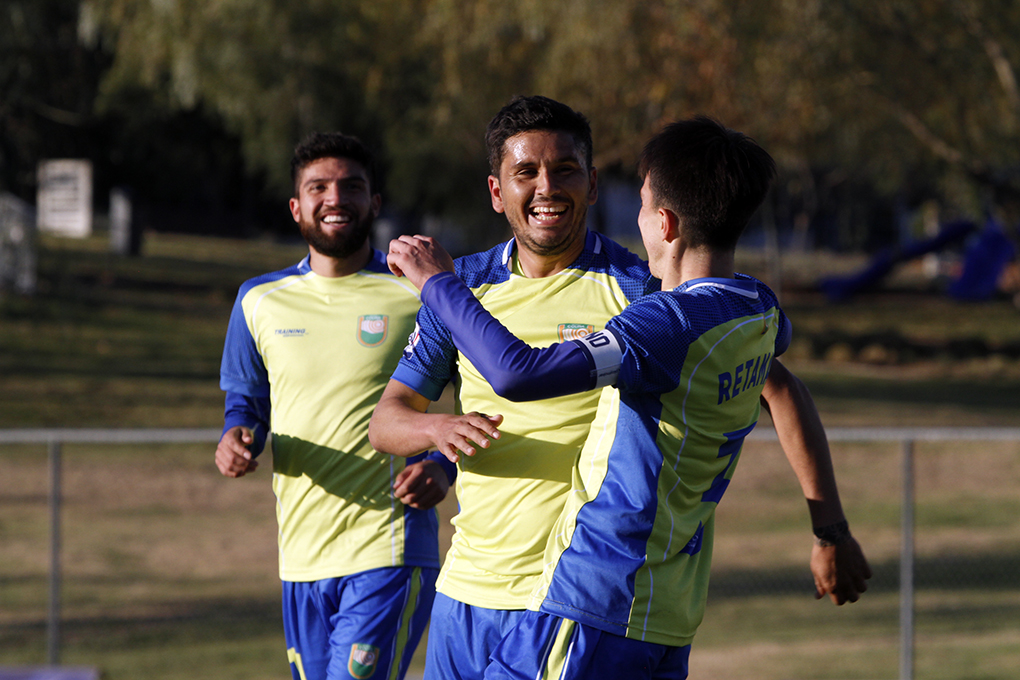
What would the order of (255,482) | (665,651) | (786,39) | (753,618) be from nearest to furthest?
1. (665,651)
2. (753,618)
3. (255,482)
4. (786,39)

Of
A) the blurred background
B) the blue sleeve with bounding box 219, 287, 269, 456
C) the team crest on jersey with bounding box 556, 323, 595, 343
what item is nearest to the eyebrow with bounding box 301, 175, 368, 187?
the blue sleeve with bounding box 219, 287, 269, 456

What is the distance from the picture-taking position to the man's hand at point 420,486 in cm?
340

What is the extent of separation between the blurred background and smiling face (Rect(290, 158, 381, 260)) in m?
3.71

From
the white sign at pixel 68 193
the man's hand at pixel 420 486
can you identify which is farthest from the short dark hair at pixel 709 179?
the white sign at pixel 68 193

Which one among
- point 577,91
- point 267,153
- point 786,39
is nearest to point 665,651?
point 786,39

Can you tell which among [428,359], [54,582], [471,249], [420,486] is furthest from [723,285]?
[471,249]

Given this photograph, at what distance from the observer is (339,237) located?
412 cm

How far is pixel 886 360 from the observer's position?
68.9 feet

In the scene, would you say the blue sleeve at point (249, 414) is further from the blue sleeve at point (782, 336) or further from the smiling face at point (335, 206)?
the blue sleeve at point (782, 336)

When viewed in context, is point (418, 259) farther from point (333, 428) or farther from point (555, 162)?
point (333, 428)

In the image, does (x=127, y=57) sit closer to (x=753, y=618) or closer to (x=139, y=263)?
(x=139, y=263)

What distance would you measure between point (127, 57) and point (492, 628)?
18.2 m

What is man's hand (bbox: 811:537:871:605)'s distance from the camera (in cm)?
295

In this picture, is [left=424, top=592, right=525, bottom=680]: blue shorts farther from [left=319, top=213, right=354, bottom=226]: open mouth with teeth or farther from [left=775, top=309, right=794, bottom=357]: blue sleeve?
[left=319, top=213, right=354, bottom=226]: open mouth with teeth
